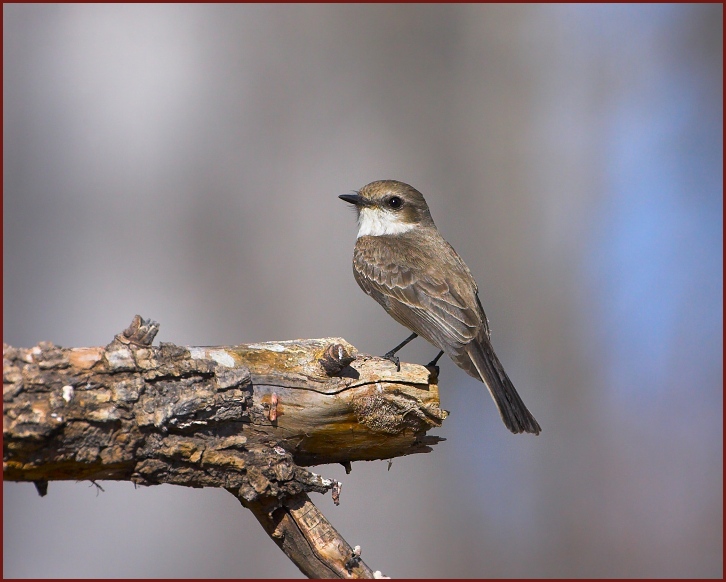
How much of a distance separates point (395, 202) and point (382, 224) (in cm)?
19

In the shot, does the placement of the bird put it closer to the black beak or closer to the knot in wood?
the black beak

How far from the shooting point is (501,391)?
4492 millimetres

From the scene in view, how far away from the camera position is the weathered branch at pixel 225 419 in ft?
9.75

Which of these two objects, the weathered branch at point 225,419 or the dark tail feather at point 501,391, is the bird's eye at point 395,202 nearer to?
the dark tail feather at point 501,391

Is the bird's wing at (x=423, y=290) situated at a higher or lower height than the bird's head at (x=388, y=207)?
lower

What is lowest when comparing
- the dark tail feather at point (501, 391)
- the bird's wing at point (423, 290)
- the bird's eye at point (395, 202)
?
the dark tail feather at point (501, 391)

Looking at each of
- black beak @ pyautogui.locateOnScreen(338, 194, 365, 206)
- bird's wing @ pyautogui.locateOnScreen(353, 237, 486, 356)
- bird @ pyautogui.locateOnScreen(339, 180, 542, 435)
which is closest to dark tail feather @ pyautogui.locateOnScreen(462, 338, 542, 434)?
bird @ pyautogui.locateOnScreen(339, 180, 542, 435)

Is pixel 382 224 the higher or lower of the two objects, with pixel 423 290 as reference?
higher

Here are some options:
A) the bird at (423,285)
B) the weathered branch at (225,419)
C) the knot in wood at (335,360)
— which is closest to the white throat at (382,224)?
the bird at (423,285)

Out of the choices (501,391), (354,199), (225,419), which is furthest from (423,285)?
(225,419)

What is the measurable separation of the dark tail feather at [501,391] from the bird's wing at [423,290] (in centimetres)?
10

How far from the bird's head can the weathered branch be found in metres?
2.23

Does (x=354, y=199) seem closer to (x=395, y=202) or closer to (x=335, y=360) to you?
(x=395, y=202)

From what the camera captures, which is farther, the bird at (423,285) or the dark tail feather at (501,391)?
the bird at (423,285)
